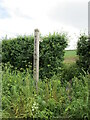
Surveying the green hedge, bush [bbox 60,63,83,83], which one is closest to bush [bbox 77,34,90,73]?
bush [bbox 60,63,83,83]

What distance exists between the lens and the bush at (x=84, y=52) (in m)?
4.99

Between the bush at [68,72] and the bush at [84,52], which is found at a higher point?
the bush at [84,52]

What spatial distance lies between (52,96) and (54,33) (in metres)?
2.87

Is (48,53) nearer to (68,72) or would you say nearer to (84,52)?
(68,72)

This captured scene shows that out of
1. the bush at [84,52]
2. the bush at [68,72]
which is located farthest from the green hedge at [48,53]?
the bush at [84,52]

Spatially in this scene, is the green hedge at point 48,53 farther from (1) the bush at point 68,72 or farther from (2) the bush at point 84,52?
(2) the bush at point 84,52

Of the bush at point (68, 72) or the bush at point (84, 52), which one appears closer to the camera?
the bush at point (84, 52)

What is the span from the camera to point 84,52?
510 centimetres

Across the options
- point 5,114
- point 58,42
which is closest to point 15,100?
point 5,114

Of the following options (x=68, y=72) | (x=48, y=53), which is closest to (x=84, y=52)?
(x=68, y=72)

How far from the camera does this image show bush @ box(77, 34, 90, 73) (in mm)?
4988

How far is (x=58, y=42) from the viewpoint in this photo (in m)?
5.55

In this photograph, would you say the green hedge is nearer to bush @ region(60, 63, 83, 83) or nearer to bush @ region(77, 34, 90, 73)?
bush @ region(60, 63, 83, 83)

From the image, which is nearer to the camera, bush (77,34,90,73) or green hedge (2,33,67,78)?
bush (77,34,90,73)
